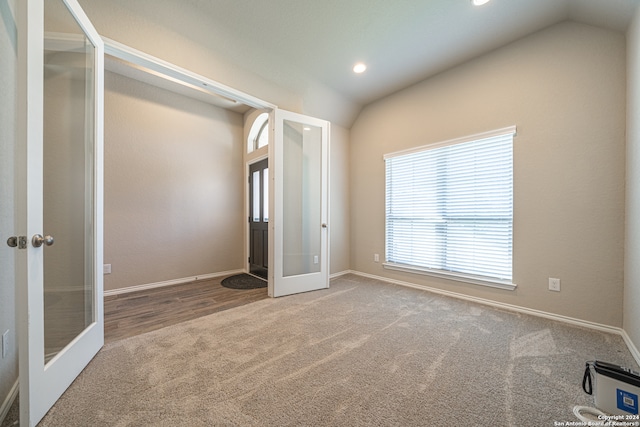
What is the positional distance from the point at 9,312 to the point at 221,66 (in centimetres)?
249

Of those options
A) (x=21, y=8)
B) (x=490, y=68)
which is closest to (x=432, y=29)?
(x=490, y=68)

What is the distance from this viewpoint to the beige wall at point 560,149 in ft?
6.71

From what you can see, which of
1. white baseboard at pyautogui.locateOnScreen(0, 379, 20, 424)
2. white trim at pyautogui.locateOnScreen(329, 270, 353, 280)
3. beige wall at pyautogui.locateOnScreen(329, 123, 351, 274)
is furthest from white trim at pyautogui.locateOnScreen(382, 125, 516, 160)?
white baseboard at pyautogui.locateOnScreen(0, 379, 20, 424)

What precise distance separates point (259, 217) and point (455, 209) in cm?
307

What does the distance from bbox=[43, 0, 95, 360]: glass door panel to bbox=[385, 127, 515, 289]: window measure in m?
3.36

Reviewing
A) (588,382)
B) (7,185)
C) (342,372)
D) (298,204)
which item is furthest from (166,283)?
(588,382)

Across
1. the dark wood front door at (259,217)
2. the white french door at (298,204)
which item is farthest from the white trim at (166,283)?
the white french door at (298,204)

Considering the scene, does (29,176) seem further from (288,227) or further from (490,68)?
(490,68)

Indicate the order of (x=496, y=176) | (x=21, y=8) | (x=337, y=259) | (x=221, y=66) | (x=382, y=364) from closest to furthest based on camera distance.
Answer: (x=21, y=8) < (x=382, y=364) < (x=221, y=66) < (x=496, y=176) < (x=337, y=259)

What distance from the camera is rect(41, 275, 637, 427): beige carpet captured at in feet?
3.91

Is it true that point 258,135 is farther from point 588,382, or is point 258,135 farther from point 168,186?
point 588,382

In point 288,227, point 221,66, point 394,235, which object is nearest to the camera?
point 221,66

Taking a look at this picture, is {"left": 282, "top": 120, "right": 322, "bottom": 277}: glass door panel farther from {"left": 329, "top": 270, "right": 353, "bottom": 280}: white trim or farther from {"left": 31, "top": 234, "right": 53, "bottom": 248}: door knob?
{"left": 31, "top": 234, "right": 53, "bottom": 248}: door knob

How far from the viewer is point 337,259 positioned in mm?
4035
